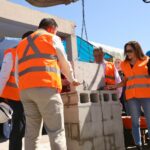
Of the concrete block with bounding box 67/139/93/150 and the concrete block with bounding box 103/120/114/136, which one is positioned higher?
the concrete block with bounding box 103/120/114/136

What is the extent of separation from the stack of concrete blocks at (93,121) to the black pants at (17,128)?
582mm

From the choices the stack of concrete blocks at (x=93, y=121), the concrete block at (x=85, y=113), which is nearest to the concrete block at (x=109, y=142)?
the stack of concrete blocks at (x=93, y=121)

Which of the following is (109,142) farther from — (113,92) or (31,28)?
Answer: (31,28)

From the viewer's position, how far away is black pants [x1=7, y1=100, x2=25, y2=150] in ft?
13.8

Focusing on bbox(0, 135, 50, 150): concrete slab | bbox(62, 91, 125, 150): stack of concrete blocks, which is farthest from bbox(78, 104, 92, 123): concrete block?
bbox(0, 135, 50, 150): concrete slab

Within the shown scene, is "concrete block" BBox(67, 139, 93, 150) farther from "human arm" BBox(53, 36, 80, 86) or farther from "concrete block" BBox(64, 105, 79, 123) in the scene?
"human arm" BBox(53, 36, 80, 86)

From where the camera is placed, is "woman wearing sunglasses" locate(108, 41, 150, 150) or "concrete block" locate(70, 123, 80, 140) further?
"woman wearing sunglasses" locate(108, 41, 150, 150)

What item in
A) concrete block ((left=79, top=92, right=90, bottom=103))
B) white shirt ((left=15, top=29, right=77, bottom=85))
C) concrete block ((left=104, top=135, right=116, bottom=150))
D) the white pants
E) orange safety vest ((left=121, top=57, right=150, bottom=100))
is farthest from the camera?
orange safety vest ((left=121, top=57, right=150, bottom=100))

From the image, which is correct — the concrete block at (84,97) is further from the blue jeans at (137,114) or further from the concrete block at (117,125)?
the blue jeans at (137,114)

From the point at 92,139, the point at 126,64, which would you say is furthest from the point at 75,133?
the point at 126,64

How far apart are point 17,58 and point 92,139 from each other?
1.41 metres

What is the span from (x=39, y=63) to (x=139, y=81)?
1825mm

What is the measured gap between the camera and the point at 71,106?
4.41 m

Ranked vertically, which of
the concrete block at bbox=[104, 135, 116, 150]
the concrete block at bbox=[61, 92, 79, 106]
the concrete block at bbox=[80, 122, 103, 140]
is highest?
the concrete block at bbox=[61, 92, 79, 106]
